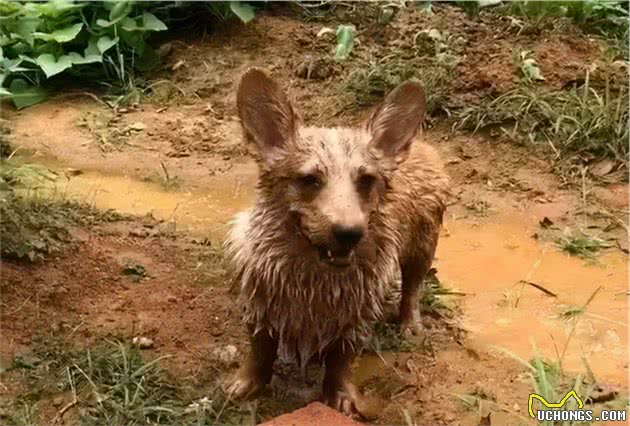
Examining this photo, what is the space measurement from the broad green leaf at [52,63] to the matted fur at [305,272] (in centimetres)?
317

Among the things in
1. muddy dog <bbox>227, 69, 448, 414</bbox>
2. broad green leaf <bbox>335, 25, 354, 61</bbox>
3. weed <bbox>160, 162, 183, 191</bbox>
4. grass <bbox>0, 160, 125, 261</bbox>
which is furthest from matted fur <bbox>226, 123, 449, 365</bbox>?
broad green leaf <bbox>335, 25, 354, 61</bbox>

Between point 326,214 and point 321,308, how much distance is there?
1.70 feet

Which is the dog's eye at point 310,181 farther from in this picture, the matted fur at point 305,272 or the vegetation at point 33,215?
the vegetation at point 33,215

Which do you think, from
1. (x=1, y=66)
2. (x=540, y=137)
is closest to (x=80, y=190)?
(x=1, y=66)

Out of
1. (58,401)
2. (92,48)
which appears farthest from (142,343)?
(92,48)

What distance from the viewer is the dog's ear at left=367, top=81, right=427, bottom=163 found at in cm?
365

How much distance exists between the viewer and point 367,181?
3.49 metres

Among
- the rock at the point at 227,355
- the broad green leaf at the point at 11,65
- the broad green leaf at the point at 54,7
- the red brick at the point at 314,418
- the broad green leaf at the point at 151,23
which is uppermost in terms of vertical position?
the red brick at the point at 314,418

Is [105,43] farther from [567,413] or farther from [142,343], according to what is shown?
[567,413]

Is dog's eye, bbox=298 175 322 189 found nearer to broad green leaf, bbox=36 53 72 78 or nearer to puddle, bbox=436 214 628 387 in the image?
puddle, bbox=436 214 628 387

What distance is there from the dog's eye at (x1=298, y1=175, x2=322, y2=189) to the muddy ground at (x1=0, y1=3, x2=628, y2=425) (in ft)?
3.06

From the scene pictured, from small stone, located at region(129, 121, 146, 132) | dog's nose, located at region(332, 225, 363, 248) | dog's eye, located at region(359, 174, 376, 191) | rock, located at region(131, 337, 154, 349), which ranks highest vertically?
dog's eye, located at region(359, 174, 376, 191)

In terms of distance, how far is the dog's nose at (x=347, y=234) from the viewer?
3.25 meters

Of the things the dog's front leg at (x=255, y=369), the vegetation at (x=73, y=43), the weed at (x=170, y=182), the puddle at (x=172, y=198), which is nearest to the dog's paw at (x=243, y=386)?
the dog's front leg at (x=255, y=369)
